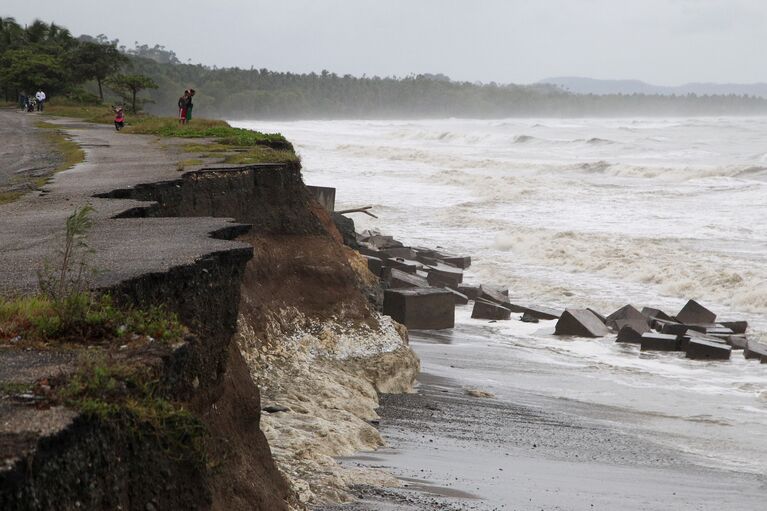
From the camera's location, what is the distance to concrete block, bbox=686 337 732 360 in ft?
49.5

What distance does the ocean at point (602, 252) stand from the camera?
40.7 feet

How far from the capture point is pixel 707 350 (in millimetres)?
15164

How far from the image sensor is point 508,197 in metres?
39.1

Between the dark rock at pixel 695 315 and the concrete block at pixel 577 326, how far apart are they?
162 centimetres

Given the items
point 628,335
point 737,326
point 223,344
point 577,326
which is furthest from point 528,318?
point 223,344

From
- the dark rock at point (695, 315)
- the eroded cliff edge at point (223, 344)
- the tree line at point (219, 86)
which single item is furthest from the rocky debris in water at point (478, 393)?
the tree line at point (219, 86)

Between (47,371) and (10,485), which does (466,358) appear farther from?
(10,485)

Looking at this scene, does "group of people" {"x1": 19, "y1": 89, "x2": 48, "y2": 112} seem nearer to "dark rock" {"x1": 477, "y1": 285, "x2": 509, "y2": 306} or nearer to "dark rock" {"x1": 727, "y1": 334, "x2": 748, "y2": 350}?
"dark rock" {"x1": 477, "y1": 285, "x2": 509, "y2": 306}

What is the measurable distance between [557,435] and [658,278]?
43.3ft

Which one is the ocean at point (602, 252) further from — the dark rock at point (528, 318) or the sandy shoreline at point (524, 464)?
the sandy shoreline at point (524, 464)

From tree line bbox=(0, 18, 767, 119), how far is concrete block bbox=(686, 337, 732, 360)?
32295 mm

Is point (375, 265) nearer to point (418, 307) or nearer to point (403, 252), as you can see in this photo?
point (418, 307)

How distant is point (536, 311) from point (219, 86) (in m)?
134

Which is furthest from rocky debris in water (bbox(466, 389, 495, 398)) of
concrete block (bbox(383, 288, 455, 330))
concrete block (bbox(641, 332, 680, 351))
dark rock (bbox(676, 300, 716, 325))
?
dark rock (bbox(676, 300, 716, 325))
